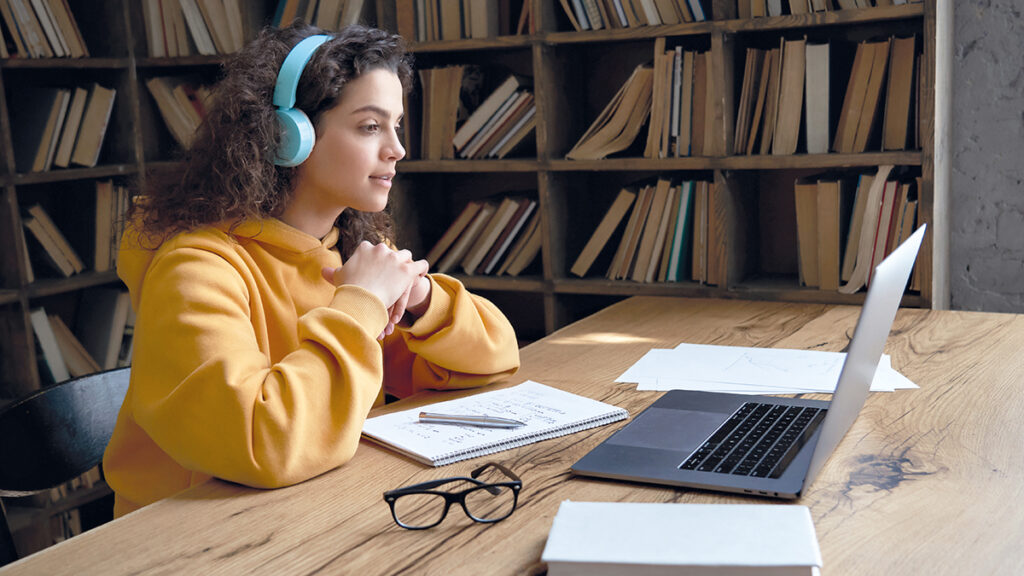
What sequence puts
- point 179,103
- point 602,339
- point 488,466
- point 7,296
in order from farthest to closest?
point 179,103
point 7,296
point 602,339
point 488,466

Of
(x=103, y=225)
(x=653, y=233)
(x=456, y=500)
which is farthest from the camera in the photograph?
(x=103, y=225)

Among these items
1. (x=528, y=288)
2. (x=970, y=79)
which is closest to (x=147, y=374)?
(x=528, y=288)

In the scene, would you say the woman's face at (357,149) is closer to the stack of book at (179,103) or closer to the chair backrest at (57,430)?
the chair backrest at (57,430)

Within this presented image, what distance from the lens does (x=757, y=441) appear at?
44.1 inches

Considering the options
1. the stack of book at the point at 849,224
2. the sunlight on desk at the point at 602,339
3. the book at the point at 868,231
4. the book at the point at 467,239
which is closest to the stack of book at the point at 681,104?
the stack of book at the point at 849,224

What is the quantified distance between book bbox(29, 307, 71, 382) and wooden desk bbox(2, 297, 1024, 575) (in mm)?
1846

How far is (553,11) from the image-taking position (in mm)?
2449

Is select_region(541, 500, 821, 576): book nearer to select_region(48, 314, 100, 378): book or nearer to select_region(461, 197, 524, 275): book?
select_region(461, 197, 524, 275): book

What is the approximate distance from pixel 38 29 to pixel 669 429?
7.51 ft

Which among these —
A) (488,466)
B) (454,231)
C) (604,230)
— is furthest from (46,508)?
(488,466)

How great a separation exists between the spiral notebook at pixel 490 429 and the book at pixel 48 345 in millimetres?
1782

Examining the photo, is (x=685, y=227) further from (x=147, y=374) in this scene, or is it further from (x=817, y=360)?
(x=147, y=374)

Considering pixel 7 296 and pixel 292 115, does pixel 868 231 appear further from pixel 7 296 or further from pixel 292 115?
pixel 7 296

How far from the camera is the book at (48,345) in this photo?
2654mm
